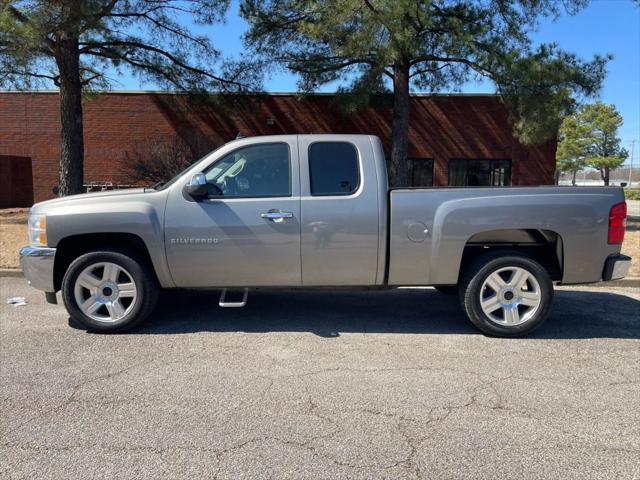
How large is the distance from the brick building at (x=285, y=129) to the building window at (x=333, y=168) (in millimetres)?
14865

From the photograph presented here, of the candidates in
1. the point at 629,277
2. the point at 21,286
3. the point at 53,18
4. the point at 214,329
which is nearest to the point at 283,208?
the point at 214,329

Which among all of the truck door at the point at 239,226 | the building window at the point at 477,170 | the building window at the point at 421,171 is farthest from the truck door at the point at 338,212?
the building window at the point at 477,170

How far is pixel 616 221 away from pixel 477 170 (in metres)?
15.9

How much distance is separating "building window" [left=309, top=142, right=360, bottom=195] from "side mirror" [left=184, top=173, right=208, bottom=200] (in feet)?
3.42

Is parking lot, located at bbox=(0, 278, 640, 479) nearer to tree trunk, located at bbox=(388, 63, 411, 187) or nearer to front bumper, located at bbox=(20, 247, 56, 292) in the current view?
front bumper, located at bbox=(20, 247, 56, 292)

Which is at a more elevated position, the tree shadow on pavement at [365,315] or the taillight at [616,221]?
the taillight at [616,221]

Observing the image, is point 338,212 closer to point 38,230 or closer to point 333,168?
point 333,168

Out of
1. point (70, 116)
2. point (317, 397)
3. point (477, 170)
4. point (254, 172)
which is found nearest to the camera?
point (317, 397)

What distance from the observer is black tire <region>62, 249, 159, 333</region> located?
4.88 meters

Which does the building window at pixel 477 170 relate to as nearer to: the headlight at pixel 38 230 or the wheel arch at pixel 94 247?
the wheel arch at pixel 94 247

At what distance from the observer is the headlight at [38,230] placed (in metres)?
4.86

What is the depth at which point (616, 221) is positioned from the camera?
4.84 metres

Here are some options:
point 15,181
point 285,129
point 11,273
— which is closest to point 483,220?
point 11,273

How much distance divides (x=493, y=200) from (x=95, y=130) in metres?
18.6
